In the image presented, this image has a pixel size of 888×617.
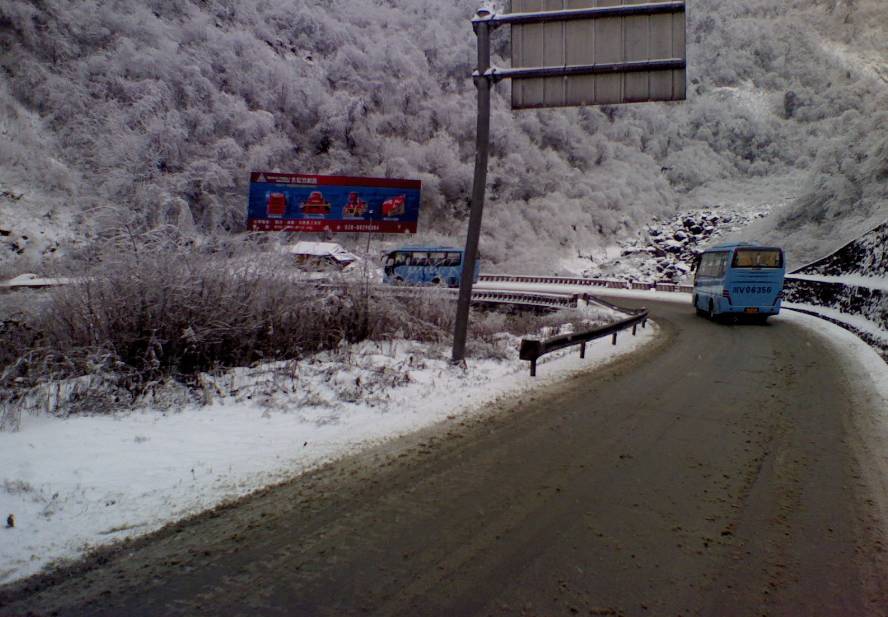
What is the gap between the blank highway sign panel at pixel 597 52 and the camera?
8.04 metres

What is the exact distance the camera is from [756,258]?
749 inches

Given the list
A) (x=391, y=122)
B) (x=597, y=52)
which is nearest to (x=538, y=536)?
(x=597, y=52)

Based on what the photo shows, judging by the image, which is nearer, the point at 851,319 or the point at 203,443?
the point at 203,443

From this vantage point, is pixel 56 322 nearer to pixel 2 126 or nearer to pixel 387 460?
pixel 387 460

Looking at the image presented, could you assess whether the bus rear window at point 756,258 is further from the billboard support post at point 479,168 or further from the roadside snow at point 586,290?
the billboard support post at point 479,168

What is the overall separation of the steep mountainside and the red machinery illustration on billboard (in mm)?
2582

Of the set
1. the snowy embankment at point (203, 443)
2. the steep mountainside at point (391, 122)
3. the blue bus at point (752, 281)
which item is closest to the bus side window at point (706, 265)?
the blue bus at point (752, 281)

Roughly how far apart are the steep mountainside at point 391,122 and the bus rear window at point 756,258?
1703 centimetres

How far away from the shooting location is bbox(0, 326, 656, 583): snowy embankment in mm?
3814

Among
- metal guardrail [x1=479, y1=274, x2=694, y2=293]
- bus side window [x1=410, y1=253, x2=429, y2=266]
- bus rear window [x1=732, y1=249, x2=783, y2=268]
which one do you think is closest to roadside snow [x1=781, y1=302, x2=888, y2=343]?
bus rear window [x1=732, y1=249, x2=783, y2=268]

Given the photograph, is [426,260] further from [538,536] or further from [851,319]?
[538,536]

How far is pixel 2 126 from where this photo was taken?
3506 cm

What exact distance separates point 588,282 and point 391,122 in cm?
2808

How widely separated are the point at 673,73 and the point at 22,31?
49570 mm
